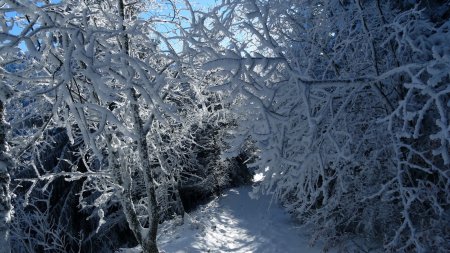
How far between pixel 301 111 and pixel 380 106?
1.80 metres

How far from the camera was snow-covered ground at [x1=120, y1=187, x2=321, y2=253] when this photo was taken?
32.2 ft

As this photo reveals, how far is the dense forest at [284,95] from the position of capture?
2426 millimetres

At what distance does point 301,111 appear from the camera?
13.3 feet

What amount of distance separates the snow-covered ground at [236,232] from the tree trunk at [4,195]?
496cm

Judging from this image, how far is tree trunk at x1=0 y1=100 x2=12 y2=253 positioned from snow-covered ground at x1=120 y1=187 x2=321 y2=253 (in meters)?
4.96

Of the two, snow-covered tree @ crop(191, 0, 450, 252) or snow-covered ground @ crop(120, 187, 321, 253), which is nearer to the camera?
snow-covered tree @ crop(191, 0, 450, 252)

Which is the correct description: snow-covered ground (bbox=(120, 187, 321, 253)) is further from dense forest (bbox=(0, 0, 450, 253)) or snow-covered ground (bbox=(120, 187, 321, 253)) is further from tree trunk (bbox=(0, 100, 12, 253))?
tree trunk (bbox=(0, 100, 12, 253))

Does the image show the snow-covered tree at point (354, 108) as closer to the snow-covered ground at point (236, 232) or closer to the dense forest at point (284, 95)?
the dense forest at point (284, 95)

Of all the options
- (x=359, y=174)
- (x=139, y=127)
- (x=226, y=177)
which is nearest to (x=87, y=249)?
(x=226, y=177)

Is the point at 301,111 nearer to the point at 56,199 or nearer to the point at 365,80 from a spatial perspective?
the point at 365,80

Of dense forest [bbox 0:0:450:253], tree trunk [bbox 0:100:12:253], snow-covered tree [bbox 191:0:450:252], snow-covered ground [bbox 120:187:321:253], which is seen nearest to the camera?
dense forest [bbox 0:0:450:253]

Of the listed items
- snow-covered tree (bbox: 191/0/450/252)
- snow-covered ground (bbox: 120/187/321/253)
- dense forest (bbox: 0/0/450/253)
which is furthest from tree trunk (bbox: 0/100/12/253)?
snow-covered ground (bbox: 120/187/321/253)

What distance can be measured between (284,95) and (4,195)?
2791 millimetres

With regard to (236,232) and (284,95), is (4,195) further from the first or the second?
(236,232)
